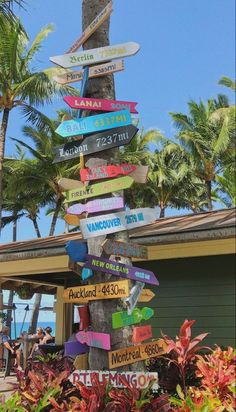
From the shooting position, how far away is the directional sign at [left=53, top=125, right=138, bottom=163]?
14.8ft

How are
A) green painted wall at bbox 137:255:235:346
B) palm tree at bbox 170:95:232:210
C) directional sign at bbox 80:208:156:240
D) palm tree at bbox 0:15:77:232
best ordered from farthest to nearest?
palm tree at bbox 170:95:232:210 → palm tree at bbox 0:15:77:232 → green painted wall at bbox 137:255:235:346 → directional sign at bbox 80:208:156:240

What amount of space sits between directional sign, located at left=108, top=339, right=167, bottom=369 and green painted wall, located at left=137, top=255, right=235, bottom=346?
4627 mm

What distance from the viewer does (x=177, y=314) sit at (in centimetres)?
927

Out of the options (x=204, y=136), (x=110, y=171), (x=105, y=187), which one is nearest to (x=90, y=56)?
(x=110, y=171)

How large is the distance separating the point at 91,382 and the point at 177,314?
5305 millimetres

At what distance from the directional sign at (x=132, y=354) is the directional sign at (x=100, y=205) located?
1.27 m

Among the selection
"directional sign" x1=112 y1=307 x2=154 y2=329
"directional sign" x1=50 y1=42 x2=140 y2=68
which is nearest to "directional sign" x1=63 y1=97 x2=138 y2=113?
"directional sign" x1=50 y1=42 x2=140 y2=68

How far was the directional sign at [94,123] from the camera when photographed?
14.8 ft

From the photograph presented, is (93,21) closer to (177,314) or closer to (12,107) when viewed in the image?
(177,314)

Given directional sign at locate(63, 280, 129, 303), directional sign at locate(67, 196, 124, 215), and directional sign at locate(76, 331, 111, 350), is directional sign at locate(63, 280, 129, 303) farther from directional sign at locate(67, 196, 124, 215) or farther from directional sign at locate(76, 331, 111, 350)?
directional sign at locate(67, 196, 124, 215)

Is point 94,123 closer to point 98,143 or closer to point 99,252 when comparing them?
point 98,143

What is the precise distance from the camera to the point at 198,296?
918cm

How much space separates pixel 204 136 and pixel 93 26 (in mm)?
19583

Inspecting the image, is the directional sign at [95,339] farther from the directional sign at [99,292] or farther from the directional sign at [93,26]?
the directional sign at [93,26]
